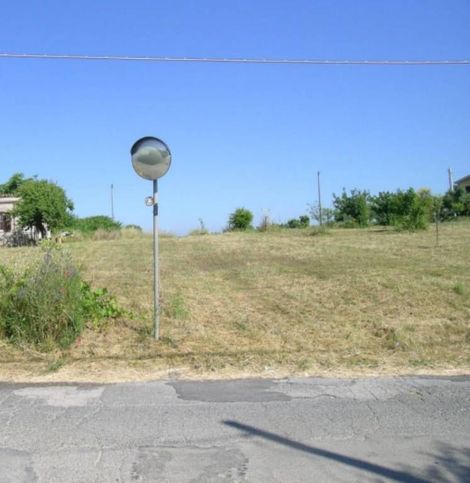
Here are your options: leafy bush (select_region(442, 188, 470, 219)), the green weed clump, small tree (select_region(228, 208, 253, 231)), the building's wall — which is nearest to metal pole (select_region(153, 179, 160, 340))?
the green weed clump

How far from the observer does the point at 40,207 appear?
35.9 metres

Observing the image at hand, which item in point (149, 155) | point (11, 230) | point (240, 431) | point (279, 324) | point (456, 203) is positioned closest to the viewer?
point (240, 431)

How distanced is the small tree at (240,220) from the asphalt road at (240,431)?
30.4m

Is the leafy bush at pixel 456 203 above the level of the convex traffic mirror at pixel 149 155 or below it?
above

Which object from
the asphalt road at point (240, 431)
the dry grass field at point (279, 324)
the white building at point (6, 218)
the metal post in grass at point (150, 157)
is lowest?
the asphalt road at point (240, 431)

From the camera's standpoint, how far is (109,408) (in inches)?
192

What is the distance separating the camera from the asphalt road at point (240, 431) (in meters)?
3.60

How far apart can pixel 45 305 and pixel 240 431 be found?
148 inches

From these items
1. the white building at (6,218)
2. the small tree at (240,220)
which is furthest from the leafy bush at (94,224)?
the small tree at (240,220)

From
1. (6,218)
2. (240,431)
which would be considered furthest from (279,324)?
(6,218)

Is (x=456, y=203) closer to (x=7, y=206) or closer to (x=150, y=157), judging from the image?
(x=7, y=206)

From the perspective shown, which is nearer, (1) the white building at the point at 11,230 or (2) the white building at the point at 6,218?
(1) the white building at the point at 11,230

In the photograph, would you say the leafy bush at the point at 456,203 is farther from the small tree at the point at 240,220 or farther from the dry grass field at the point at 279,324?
the dry grass field at the point at 279,324

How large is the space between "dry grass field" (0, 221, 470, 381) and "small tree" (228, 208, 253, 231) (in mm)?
22059
